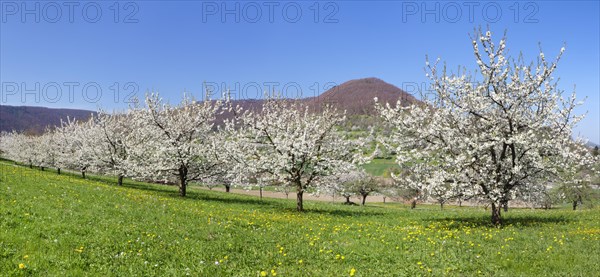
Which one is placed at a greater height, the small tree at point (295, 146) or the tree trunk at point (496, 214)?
the small tree at point (295, 146)

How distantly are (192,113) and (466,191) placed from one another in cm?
2586

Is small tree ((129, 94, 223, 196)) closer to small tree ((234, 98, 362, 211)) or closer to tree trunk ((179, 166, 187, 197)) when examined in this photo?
tree trunk ((179, 166, 187, 197))

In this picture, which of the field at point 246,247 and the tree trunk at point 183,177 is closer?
the field at point 246,247

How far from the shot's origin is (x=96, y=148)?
46.9 meters

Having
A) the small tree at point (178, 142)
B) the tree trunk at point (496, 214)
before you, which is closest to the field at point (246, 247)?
the tree trunk at point (496, 214)

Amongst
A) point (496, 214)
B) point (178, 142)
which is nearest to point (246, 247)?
point (496, 214)

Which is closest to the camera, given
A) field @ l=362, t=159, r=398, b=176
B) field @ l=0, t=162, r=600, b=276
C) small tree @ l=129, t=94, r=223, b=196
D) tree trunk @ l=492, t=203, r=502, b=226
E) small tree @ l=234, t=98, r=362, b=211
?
field @ l=0, t=162, r=600, b=276

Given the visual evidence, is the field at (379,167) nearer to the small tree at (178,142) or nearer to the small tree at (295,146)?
the small tree at (178,142)

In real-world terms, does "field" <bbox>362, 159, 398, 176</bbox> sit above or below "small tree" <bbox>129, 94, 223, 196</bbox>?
below

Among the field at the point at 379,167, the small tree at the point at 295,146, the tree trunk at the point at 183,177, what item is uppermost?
the small tree at the point at 295,146

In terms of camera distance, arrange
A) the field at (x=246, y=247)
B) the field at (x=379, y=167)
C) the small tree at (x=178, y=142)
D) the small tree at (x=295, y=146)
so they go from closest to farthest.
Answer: the field at (x=246, y=247)
the small tree at (x=295, y=146)
the small tree at (x=178, y=142)
the field at (x=379, y=167)

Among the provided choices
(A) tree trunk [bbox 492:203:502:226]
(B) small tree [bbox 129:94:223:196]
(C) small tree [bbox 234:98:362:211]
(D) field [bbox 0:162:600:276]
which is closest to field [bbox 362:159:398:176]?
(B) small tree [bbox 129:94:223:196]

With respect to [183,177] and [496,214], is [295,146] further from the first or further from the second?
[183,177]

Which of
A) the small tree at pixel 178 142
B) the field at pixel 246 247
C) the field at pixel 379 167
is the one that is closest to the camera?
the field at pixel 246 247
